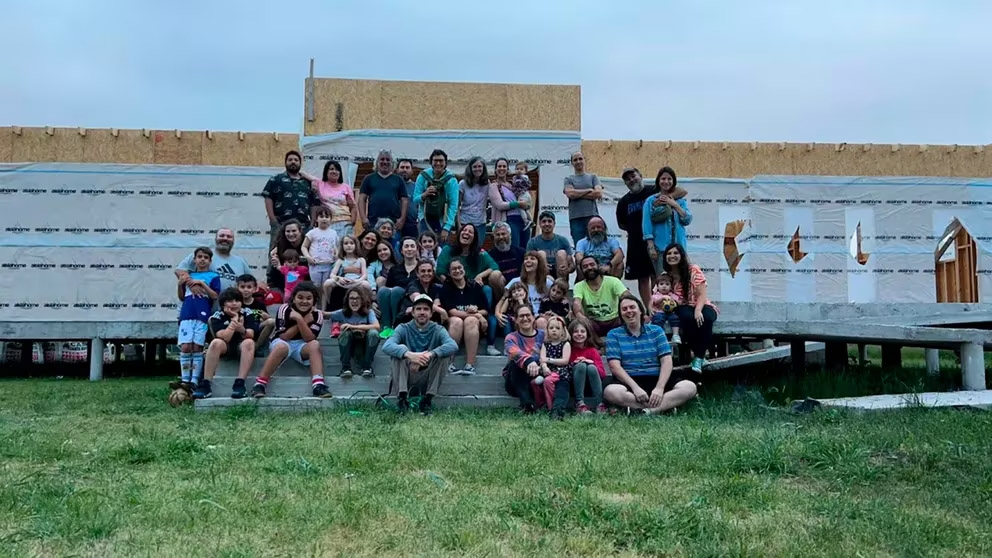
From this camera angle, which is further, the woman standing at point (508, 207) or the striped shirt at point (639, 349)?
the woman standing at point (508, 207)

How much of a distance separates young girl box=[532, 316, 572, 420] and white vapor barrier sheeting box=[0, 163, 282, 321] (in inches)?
264

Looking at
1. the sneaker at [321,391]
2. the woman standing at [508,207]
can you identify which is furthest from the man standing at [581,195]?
the sneaker at [321,391]

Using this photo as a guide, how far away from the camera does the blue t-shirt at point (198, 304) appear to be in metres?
6.93

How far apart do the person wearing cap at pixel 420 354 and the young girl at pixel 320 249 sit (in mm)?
1555

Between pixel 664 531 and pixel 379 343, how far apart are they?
14.4 ft

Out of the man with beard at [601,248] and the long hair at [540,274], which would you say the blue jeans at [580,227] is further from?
the long hair at [540,274]

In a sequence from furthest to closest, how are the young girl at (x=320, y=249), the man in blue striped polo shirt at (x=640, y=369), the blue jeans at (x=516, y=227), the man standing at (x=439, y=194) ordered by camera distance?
the blue jeans at (x=516, y=227) < the man standing at (x=439, y=194) < the young girl at (x=320, y=249) < the man in blue striped polo shirt at (x=640, y=369)

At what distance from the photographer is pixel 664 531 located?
2.86 meters

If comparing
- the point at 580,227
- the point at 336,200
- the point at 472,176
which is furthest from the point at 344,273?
the point at 580,227

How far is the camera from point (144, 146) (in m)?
11.7

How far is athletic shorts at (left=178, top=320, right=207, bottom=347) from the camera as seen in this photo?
22.6ft

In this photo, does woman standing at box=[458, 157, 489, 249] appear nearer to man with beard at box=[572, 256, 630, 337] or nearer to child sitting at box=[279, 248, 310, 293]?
man with beard at box=[572, 256, 630, 337]

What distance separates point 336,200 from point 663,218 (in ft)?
11.4

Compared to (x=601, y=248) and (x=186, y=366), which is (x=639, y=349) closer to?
(x=601, y=248)
